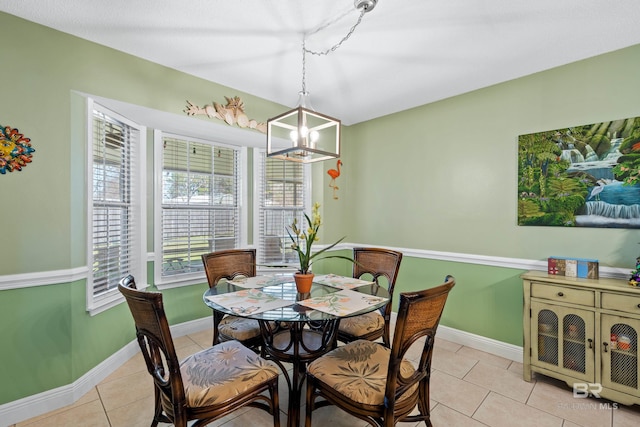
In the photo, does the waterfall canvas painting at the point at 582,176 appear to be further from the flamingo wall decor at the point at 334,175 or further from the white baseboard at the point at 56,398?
the white baseboard at the point at 56,398

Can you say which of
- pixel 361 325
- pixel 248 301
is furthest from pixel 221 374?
pixel 361 325

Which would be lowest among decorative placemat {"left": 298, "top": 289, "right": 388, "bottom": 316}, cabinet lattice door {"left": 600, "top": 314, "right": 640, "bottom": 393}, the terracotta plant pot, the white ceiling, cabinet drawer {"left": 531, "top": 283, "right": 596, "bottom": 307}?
cabinet lattice door {"left": 600, "top": 314, "right": 640, "bottom": 393}

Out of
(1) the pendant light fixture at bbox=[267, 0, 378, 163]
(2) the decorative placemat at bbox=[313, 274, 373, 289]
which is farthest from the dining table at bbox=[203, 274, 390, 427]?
(1) the pendant light fixture at bbox=[267, 0, 378, 163]

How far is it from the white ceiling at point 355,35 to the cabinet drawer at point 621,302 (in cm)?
188

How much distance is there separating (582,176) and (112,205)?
4.05 m

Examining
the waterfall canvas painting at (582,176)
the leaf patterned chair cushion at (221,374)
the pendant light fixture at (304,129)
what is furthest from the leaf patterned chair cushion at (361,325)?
the waterfall canvas painting at (582,176)

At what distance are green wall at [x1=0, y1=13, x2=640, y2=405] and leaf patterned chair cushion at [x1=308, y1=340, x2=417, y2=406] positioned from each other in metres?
1.85

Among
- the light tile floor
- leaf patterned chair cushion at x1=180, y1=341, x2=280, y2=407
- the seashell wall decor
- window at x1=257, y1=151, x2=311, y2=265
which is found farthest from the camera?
window at x1=257, y1=151, x2=311, y2=265

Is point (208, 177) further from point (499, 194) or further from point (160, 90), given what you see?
point (499, 194)

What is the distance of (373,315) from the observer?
2.38m

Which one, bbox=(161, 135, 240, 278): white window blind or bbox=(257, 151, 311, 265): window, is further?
bbox=(257, 151, 311, 265): window

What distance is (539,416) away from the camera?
6.55 ft

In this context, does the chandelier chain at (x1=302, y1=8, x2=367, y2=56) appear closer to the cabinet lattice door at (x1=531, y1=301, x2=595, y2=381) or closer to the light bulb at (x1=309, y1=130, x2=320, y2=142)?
the light bulb at (x1=309, y1=130, x2=320, y2=142)

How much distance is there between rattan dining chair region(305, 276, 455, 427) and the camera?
4.39 ft
